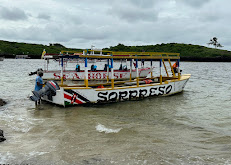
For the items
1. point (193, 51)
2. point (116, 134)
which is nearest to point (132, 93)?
point (116, 134)

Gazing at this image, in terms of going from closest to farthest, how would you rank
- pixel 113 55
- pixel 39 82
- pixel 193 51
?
pixel 39 82
pixel 113 55
pixel 193 51

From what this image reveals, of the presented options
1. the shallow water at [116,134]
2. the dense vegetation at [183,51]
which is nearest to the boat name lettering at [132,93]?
the shallow water at [116,134]

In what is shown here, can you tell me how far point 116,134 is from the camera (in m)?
7.65

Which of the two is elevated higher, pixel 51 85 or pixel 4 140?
pixel 51 85

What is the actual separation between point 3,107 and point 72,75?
15226 mm

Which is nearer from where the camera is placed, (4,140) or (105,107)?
(4,140)

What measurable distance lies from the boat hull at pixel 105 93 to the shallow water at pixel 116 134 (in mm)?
450

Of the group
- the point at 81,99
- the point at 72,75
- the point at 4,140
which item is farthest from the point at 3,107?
the point at 72,75

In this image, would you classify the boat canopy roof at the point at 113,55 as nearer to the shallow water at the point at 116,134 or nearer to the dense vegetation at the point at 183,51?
the shallow water at the point at 116,134

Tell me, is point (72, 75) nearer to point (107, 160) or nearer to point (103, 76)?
point (103, 76)

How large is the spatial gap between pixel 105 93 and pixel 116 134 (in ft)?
17.2

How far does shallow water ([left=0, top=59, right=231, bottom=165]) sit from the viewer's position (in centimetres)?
581

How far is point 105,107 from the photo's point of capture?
478 inches

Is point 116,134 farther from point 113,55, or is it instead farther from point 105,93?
point 113,55
